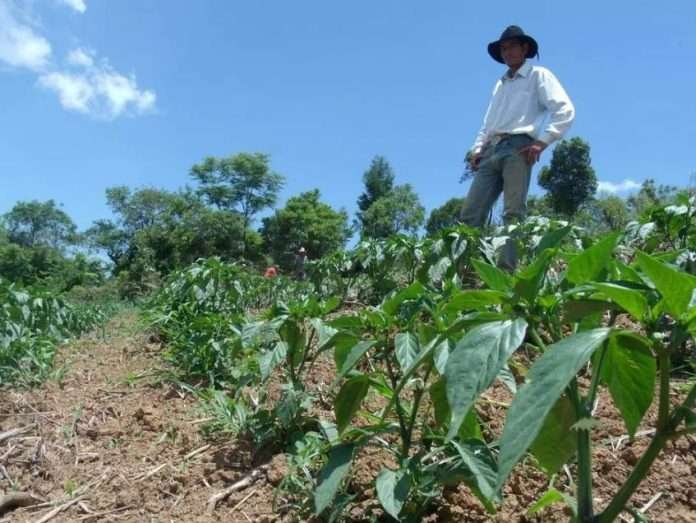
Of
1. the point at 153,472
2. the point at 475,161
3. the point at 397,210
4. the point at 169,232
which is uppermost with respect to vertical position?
the point at 397,210

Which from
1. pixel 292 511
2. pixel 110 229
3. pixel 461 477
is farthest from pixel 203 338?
pixel 110 229

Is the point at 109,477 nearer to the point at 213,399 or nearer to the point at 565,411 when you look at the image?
the point at 213,399

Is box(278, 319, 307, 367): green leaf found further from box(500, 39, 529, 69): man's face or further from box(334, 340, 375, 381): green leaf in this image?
box(500, 39, 529, 69): man's face

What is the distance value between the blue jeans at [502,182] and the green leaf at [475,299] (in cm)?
284

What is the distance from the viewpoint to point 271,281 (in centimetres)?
454

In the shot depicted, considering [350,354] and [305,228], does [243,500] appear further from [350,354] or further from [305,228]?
[305,228]

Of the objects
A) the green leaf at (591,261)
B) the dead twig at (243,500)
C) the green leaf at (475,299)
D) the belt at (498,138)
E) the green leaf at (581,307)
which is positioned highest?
the belt at (498,138)

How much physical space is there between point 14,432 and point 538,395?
225 cm

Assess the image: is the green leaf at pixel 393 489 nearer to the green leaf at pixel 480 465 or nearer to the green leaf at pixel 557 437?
the green leaf at pixel 480 465

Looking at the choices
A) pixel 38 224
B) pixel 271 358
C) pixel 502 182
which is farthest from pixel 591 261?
pixel 38 224

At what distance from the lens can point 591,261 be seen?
78cm

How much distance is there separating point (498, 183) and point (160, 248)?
2854 centimetres

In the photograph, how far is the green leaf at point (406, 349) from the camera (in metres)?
1.22

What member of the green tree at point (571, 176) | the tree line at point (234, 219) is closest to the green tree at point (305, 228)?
the tree line at point (234, 219)
